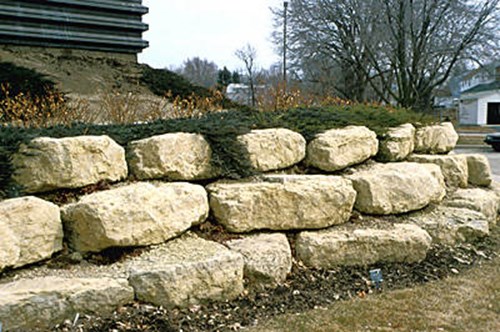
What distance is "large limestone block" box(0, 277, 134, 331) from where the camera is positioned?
2369mm

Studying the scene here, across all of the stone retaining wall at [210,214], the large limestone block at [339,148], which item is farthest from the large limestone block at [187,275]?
the large limestone block at [339,148]

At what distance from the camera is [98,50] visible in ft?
23.3

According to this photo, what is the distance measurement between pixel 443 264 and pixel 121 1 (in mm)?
5995

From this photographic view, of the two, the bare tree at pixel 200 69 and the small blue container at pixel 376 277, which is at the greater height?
the bare tree at pixel 200 69

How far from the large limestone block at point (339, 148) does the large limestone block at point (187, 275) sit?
54.8 inches

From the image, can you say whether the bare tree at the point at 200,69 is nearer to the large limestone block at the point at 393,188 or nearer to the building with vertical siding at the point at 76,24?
the building with vertical siding at the point at 76,24

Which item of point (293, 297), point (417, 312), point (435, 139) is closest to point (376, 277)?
point (417, 312)

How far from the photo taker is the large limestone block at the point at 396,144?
4.58 metres

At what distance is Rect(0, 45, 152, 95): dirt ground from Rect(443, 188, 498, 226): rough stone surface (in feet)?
13.9

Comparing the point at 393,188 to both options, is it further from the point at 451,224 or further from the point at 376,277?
the point at 376,277

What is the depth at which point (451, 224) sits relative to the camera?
13.3ft

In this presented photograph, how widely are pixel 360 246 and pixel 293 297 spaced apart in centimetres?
80

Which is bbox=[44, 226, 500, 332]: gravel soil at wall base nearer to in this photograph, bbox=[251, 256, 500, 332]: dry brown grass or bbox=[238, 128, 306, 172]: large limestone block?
bbox=[251, 256, 500, 332]: dry brown grass

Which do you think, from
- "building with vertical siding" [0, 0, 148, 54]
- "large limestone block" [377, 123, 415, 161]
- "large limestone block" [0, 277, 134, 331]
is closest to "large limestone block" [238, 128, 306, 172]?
"large limestone block" [377, 123, 415, 161]
